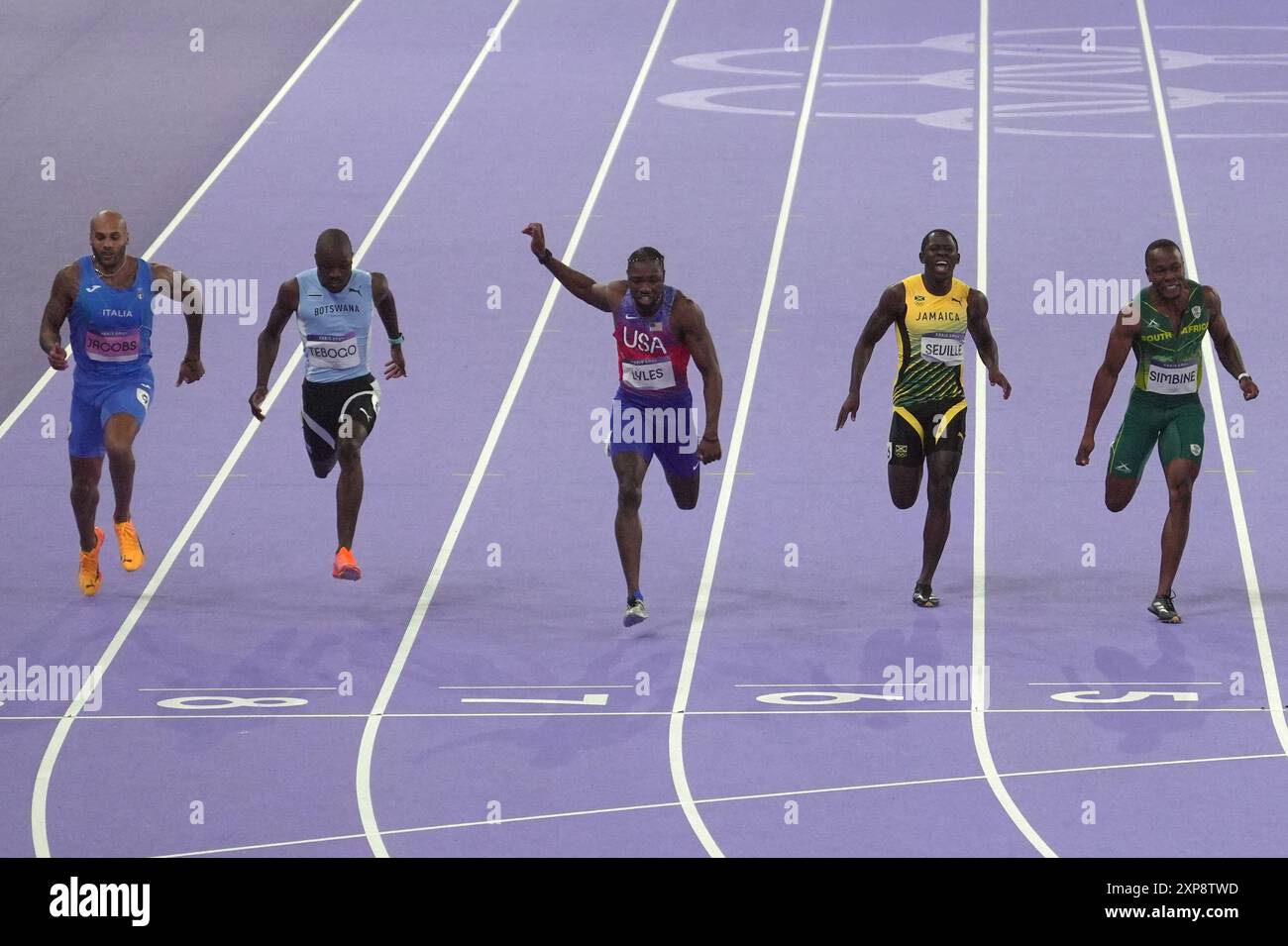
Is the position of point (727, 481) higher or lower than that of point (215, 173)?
lower

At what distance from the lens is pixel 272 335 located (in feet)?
33.1

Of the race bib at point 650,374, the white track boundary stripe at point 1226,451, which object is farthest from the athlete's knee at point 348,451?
the white track boundary stripe at point 1226,451

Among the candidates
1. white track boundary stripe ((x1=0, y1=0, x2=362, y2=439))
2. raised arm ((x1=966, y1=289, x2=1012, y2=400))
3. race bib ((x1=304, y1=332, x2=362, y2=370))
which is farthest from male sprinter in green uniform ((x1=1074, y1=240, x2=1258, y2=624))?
white track boundary stripe ((x1=0, y1=0, x2=362, y2=439))

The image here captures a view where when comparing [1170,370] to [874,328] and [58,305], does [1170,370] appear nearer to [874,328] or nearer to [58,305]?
[874,328]

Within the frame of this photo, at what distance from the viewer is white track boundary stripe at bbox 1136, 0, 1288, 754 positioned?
29.5ft

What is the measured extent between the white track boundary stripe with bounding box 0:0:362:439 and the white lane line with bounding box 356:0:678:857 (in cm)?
298

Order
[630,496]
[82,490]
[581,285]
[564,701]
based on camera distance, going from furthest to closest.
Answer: [82,490]
[581,285]
[630,496]
[564,701]

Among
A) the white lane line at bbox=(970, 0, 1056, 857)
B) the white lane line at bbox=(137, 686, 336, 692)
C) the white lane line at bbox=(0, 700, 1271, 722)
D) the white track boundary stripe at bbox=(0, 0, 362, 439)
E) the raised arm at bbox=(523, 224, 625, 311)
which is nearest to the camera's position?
the white lane line at bbox=(970, 0, 1056, 857)

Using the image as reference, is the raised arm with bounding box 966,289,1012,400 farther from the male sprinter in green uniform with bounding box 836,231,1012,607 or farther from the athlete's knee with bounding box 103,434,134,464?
the athlete's knee with bounding box 103,434,134,464

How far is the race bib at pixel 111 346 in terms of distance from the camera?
33.4 feet

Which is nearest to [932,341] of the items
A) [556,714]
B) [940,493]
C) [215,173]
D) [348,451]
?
[940,493]

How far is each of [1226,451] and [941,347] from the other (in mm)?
2893
